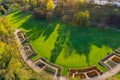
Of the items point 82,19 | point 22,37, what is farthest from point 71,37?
point 22,37

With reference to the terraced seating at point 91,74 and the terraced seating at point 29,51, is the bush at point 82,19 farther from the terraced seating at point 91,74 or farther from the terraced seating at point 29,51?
the terraced seating at point 91,74

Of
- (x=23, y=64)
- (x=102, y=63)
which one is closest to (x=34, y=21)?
(x=23, y=64)

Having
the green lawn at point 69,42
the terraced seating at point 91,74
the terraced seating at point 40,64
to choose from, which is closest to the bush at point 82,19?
the green lawn at point 69,42

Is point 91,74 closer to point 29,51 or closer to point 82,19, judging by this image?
point 29,51

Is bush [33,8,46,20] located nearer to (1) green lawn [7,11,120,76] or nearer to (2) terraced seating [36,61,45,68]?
(1) green lawn [7,11,120,76]

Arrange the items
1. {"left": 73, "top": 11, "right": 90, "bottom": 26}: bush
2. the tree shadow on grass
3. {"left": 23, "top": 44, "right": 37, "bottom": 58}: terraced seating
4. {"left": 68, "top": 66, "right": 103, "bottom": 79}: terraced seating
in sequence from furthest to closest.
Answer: {"left": 73, "top": 11, "right": 90, "bottom": 26}: bush
the tree shadow on grass
{"left": 23, "top": 44, "right": 37, "bottom": 58}: terraced seating
{"left": 68, "top": 66, "right": 103, "bottom": 79}: terraced seating

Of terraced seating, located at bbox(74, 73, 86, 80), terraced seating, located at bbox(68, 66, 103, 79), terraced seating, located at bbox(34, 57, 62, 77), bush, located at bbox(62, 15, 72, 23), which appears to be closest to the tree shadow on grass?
terraced seating, located at bbox(34, 57, 62, 77)
